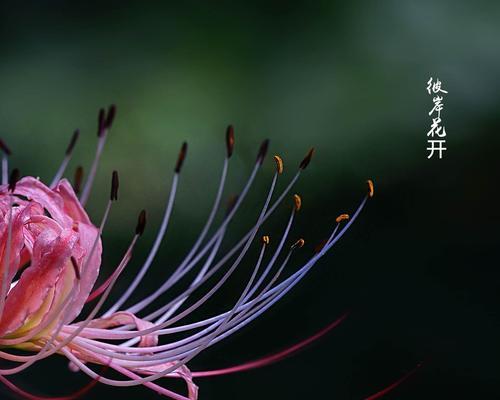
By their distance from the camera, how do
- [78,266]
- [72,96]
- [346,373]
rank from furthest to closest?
[72,96], [346,373], [78,266]

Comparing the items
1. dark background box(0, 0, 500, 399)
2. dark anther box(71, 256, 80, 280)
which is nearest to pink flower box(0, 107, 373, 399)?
dark anther box(71, 256, 80, 280)

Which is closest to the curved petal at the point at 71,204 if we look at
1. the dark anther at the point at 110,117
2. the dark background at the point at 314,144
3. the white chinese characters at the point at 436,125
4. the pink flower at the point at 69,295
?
the pink flower at the point at 69,295

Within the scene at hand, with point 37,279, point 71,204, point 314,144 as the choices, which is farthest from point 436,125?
point 37,279

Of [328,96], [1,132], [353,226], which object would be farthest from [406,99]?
[1,132]

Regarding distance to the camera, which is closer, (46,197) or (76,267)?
(76,267)

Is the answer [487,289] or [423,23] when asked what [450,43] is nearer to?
[423,23]

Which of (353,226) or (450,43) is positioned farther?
(450,43)

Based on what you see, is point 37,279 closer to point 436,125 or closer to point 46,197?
point 46,197
